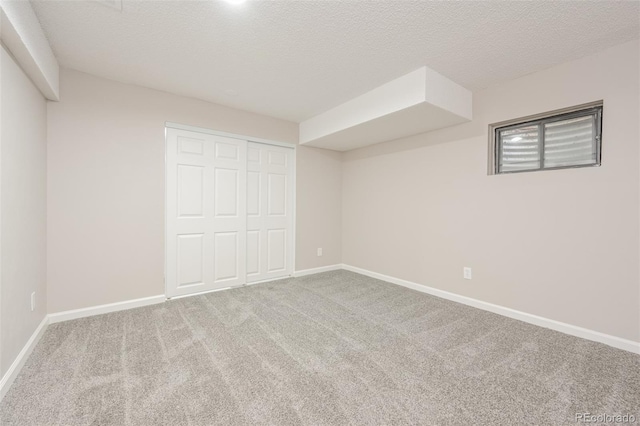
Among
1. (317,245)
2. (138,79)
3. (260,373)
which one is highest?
(138,79)

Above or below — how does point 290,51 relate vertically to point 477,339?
above

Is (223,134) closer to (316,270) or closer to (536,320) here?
(316,270)

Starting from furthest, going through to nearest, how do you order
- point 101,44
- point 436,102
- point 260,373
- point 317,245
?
point 317,245 < point 436,102 < point 101,44 < point 260,373

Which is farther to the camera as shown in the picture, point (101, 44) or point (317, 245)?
point (317, 245)

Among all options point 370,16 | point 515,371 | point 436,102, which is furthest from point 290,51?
point 515,371

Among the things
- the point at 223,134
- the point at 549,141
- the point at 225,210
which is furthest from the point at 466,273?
the point at 223,134

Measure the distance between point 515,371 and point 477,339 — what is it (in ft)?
1.45

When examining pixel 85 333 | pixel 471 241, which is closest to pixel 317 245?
pixel 471 241

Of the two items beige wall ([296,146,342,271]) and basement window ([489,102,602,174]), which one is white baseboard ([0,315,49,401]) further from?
basement window ([489,102,602,174])

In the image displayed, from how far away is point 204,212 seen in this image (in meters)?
3.45

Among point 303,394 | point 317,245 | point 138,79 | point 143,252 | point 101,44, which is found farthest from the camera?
point 317,245

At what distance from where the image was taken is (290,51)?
90.5 inches

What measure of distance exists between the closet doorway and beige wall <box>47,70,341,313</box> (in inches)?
6.3

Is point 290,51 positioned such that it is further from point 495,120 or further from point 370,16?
point 495,120
